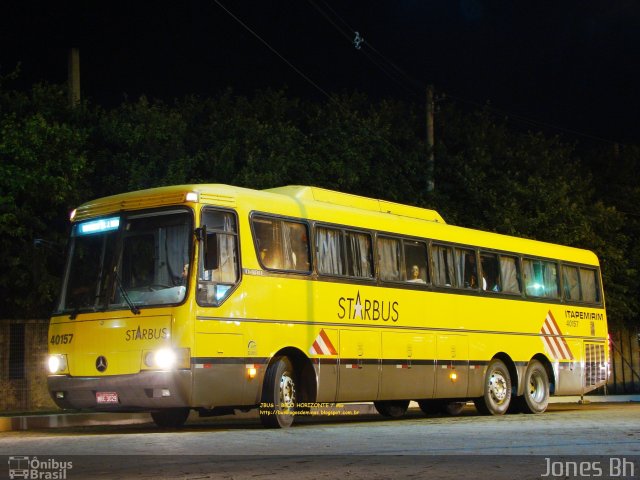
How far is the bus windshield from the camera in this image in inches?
585

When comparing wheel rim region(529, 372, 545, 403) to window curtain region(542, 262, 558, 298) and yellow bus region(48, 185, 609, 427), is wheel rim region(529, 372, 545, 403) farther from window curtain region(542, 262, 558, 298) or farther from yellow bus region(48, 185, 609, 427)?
window curtain region(542, 262, 558, 298)

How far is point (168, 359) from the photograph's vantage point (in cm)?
1441

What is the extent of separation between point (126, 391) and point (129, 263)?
6.13 feet

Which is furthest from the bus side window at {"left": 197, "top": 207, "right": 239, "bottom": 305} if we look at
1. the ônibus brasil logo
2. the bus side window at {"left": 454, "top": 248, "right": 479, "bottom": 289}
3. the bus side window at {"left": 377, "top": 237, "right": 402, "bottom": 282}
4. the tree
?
the tree

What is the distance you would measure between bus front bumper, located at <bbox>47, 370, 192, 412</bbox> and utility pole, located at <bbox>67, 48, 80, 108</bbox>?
12.9 metres

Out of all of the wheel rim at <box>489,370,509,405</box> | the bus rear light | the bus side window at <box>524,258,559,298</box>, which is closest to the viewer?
the bus rear light

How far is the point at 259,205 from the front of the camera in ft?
52.6

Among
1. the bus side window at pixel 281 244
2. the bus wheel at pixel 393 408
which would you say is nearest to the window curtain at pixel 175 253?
the bus side window at pixel 281 244

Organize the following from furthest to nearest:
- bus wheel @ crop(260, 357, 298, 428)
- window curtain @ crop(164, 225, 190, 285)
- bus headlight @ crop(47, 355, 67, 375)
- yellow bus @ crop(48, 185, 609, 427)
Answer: bus wheel @ crop(260, 357, 298, 428), bus headlight @ crop(47, 355, 67, 375), window curtain @ crop(164, 225, 190, 285), yellow bus @ crop(48, 185, 609, 427)

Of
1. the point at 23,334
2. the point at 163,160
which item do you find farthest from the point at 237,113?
the point at 23,334

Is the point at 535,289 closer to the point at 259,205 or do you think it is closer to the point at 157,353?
the point at 259,205

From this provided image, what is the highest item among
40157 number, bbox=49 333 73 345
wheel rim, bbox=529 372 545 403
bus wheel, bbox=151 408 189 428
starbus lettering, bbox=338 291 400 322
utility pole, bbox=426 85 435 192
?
utility pole, bbox=426 85 435 192

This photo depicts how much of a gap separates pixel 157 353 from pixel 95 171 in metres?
12.3

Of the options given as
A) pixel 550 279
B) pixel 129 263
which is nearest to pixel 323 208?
pixel 129 263
